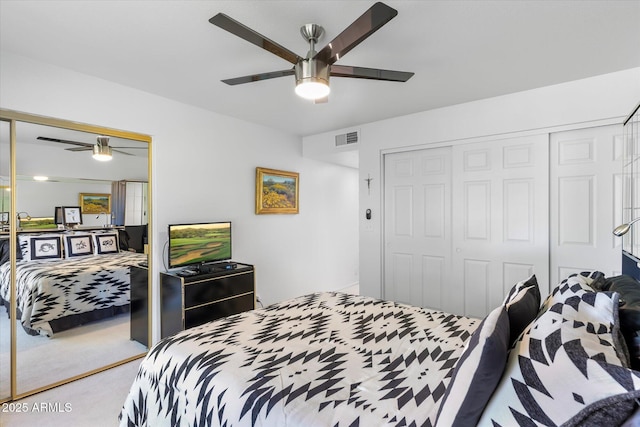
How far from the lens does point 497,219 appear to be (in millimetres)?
3219

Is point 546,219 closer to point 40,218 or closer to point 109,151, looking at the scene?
point 109,151

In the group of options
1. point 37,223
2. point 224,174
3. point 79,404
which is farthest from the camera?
point 224,174

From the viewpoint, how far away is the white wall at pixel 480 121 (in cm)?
263

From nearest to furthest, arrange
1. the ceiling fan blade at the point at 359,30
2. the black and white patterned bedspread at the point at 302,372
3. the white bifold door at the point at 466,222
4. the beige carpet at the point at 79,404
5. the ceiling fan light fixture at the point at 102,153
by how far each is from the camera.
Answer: the black and white patterned bedspread at the point at 302,372
the ceiling fan blade at the point at 359,30
the beige carpet at the point at 79,404
the ceiling fan light fixture at the point at 102,153
the white bifold door at the point at 466,222

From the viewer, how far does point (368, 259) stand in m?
4.11

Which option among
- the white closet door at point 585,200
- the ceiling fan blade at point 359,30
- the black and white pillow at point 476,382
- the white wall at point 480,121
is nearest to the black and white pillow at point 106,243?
the ceiling fan blade at point 359,30

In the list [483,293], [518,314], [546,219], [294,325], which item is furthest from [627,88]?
[294,325]

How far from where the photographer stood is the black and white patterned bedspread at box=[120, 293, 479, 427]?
44.5 inches

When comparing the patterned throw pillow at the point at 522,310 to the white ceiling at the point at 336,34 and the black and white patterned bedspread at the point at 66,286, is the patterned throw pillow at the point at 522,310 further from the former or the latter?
the black and white patterned bedspread at the point at 66,286

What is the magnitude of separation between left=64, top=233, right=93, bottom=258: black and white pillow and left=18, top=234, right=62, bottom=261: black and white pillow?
0.05 meters

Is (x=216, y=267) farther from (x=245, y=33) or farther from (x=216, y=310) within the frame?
(x=245, y=33)

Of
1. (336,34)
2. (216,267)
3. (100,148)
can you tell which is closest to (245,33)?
(336,34)

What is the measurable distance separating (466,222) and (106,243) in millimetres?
3552

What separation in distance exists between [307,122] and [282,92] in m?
1.04
